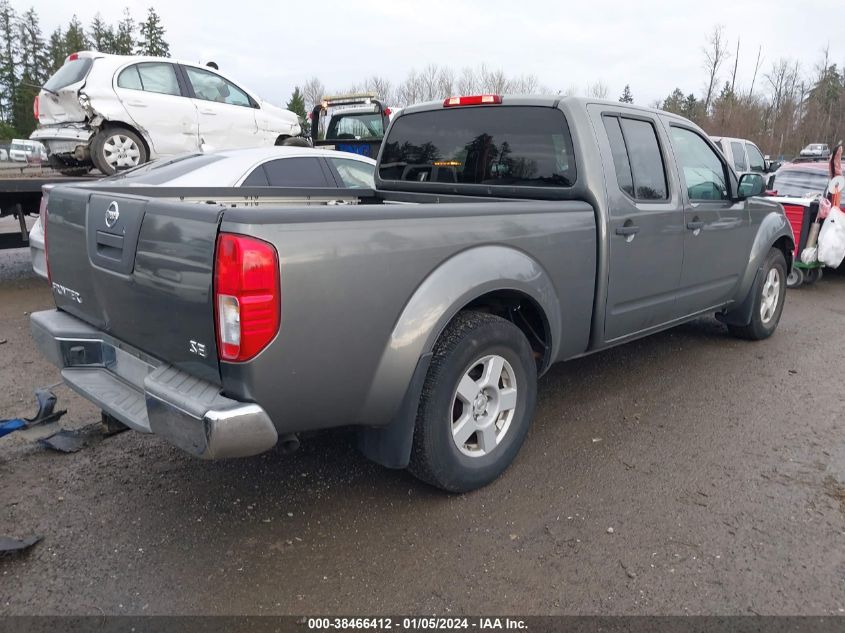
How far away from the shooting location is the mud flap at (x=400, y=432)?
277cm

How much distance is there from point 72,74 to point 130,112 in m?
0.82

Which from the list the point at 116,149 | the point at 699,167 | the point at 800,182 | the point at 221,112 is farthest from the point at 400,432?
the point at 800,182

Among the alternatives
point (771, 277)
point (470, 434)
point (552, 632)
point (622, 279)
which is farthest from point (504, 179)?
point (771, 277)

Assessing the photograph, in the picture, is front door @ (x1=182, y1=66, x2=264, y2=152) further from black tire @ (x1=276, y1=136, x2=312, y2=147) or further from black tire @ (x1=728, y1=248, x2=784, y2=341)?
black tire @ (x1=728, y1=248, x2=784, y2=341)

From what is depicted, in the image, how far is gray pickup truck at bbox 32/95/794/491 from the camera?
2332 mm

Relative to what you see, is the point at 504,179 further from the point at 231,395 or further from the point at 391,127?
the point at 231,395

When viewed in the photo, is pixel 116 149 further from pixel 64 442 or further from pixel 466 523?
pixel 466 523

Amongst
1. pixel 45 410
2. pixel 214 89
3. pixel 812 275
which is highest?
pixel 214 89

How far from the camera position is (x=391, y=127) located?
4.77 m

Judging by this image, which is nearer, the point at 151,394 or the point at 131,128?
the point at 151,394

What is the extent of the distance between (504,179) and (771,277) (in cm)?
315

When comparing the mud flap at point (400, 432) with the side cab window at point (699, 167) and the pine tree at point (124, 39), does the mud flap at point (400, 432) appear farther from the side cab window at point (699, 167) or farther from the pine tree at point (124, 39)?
the pine tree at point (124, 39)

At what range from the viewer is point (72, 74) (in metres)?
8.14

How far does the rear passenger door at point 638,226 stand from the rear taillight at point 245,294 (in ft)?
7.14
